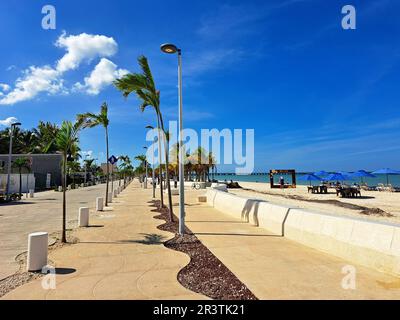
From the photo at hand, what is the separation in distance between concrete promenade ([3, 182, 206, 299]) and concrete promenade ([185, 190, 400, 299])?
3.58 feet

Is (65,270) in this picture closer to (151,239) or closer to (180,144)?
(151,239)

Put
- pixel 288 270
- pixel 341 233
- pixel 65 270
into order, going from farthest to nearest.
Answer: pixel 341 233
pixel 65 270
pixel 288 270

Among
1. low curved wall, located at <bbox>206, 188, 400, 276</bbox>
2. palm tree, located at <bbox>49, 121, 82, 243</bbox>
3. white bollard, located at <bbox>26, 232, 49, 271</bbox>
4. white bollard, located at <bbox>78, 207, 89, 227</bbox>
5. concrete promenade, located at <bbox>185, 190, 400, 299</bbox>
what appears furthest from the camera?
white bollard, located at <bbox>78, 207, 89, 227</bbox>

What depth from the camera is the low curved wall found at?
533 centimetres

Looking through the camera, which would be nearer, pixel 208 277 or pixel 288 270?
pixel 208 277

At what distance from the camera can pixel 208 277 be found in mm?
5473

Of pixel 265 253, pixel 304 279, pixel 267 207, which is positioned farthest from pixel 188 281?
pixel 267 207

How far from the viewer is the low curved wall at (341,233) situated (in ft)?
17.5

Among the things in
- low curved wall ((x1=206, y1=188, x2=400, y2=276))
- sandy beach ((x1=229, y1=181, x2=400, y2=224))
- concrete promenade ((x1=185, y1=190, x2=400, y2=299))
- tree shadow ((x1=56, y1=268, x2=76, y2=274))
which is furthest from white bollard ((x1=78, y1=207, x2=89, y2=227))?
sandy beach ((x1=229, y1=181, x2=400, y2=224))

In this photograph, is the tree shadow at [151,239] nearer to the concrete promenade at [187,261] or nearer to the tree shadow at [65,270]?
the concrete promenade at [187,261]

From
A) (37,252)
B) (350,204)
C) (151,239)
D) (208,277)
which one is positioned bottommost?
(350,204)

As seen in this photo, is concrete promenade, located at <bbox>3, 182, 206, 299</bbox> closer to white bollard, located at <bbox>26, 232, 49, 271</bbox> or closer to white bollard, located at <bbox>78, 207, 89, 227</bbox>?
white bollard, located at <bbox>26, 232, 49, 271</bbox>

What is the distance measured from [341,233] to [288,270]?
5.44 feet

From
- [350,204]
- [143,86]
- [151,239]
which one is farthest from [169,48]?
[350,204]
